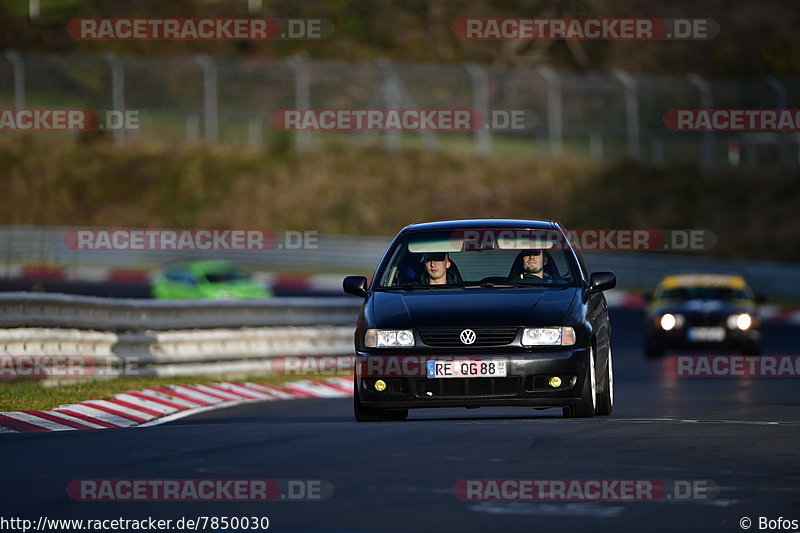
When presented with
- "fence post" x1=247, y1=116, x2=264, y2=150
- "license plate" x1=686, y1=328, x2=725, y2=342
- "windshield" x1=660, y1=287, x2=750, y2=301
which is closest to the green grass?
"license plate" x1=686, y1=328, x2=725, y2=342

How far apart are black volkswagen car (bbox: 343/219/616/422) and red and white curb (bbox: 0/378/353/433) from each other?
8.20ft

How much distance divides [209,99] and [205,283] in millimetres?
15309

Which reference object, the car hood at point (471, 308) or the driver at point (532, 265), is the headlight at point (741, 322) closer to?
the driver at point (532, 265)

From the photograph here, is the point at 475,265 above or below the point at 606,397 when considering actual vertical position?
above

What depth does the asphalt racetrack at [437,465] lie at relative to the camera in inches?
304

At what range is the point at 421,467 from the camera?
9.27 metres

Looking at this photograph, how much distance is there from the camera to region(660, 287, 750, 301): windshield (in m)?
24.9

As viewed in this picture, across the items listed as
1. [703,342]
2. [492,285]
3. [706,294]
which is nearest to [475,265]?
[492,285]

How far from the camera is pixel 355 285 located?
42.0ft

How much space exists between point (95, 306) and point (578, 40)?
1983 inches

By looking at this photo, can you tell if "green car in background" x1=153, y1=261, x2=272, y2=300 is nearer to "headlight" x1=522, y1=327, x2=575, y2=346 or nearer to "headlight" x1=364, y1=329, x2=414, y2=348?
"headlight" x1=364, y1=329, x2=414, y2=348

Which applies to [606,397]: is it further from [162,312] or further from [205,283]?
[205,283]

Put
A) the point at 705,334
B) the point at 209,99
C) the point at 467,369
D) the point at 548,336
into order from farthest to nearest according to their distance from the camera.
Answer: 1. the point at 209,99
2. the point at 705,334
3. the point at 548,336
4. the point at 467,369

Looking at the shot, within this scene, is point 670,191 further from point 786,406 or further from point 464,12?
point 786,406
